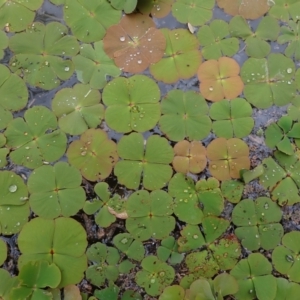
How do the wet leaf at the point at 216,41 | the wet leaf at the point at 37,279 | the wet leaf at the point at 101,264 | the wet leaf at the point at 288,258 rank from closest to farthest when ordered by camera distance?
the wet leaf at the point at 37,279 → the wet leaf at the point at 101,264 → the wet leaf at the point at 288,258 → the wet leaf at the point at 216,41

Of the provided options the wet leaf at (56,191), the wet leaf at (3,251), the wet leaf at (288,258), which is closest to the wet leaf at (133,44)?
the wet leaf at (56,191)

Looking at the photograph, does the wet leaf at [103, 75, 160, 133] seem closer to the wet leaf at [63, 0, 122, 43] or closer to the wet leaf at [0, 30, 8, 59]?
the wet leaf at [63, 0, 122, 43]

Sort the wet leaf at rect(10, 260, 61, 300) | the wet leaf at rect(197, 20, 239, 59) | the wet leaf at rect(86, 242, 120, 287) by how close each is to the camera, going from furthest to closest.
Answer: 1. the wet leaf at rect(197, 20, 239, 59)
2. the wet leaf at rect(86, 242, 120, 287)
3. the wet leaf at rect(10, 260, 61, 300)

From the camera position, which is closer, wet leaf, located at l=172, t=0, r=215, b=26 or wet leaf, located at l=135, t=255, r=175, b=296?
wet leaf, located at l=135, t=255, r=175, b=296

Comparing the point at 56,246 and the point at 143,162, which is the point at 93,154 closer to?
the point at 143,162

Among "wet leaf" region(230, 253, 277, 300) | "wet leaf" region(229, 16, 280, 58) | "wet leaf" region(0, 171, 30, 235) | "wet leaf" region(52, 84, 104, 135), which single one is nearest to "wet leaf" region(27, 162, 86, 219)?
"wet leaf" region(0, 171, 30, 235)

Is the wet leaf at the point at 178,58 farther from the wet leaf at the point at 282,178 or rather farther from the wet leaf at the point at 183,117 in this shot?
the wet leaf at the point at 282,178

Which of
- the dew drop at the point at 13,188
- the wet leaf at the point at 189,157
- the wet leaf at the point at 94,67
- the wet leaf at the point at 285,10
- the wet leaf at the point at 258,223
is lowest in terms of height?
the wet leaf at the point at 258,223
